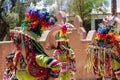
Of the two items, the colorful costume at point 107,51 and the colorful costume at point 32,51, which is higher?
the colorful costume at point 32,51

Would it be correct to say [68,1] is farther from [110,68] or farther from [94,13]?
[110,68]

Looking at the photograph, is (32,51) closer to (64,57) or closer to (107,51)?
(107,51)

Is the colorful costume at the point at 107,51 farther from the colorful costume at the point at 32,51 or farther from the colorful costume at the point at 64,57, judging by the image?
the colorful costume at the point at 32,51

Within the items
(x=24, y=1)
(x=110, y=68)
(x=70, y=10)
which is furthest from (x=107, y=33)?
(x=70, y=10)

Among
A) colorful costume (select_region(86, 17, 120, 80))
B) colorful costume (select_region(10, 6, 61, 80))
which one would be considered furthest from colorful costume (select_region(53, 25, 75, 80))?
colorful costume (select_region(10, 6, 61, 80))

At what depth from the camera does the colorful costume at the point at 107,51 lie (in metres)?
8.59

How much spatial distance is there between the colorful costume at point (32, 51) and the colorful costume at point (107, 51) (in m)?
3.40

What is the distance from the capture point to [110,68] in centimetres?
858

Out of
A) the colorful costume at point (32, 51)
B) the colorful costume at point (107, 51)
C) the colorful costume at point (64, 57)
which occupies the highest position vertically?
the colorful costume at point (32, 51)

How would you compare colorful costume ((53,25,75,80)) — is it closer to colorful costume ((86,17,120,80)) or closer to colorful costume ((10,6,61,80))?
colorful costume ((86,17,120,80))

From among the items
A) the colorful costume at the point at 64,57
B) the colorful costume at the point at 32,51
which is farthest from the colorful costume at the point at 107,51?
the colorful costume at the point at 32,51

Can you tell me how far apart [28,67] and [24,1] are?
23911 millimetres

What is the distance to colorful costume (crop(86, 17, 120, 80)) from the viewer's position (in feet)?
28.2

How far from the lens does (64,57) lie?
11086mm
